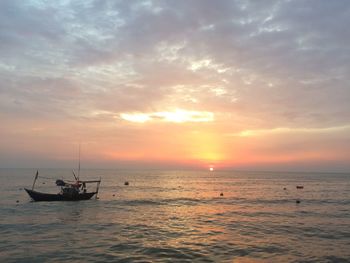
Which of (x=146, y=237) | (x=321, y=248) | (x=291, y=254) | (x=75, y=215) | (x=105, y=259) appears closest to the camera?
(x=105, y=259)

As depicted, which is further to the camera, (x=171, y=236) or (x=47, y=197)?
(x=47, y=197)

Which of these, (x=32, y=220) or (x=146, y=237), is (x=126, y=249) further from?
(x=32, y=220)

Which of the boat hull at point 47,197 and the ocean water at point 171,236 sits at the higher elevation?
the boat hull at point 47,197

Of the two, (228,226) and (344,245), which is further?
(228,226)

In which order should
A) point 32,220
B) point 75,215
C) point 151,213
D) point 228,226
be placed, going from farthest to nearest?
point 151,213 < point 75,215 < point 32,220 < point 228,226

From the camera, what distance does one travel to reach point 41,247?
1043 inches

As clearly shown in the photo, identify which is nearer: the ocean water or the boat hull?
the ocean water

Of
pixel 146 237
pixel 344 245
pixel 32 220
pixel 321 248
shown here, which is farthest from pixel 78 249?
pixel 344 245

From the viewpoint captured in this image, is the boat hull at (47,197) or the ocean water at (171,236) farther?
the boat hull at (47,197)

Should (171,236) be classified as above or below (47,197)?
below

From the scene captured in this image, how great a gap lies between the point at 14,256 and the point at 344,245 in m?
27.8

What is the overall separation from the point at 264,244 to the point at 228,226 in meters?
9.86

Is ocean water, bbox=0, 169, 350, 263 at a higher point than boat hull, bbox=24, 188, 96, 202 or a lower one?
lower

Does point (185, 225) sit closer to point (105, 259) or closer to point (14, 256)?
point (105, 259)
